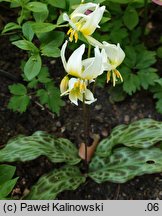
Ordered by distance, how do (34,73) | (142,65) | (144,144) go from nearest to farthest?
(34,73), (144,144), (142,65)

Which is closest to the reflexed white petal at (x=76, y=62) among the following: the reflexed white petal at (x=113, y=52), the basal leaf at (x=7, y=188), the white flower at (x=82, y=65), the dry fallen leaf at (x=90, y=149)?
the white flower at (x=82, y=65)

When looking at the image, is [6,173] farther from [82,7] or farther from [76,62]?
[82,7]

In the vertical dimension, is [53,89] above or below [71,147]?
above

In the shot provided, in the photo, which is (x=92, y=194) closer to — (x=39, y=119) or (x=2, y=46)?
(x=39, y=119)

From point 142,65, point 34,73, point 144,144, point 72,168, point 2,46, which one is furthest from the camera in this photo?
point 2,46

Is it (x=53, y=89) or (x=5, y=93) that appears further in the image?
(x=5, y=93)

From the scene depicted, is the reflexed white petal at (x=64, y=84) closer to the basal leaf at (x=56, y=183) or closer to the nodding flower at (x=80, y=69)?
the nodding flower at (x=80, y=69)

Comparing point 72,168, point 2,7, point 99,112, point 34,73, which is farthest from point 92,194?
point 2,7

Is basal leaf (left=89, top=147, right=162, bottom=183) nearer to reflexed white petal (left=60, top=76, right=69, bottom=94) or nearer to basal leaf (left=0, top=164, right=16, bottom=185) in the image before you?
basal leaf (left=0, top=164, right=16, bottom=185)
